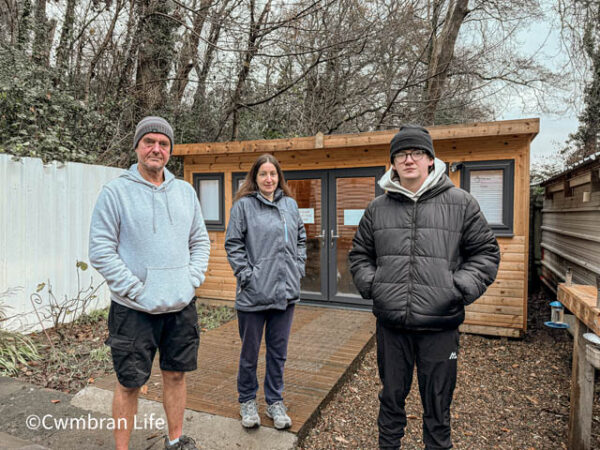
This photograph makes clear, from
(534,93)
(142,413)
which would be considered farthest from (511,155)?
(534,93)

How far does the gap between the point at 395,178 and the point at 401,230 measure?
34 centimetres

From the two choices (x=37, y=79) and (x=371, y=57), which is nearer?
(x=37, y=79)

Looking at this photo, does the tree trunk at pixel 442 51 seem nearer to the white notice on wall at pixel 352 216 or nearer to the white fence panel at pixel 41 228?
the white notice on wall at pixel 352 216

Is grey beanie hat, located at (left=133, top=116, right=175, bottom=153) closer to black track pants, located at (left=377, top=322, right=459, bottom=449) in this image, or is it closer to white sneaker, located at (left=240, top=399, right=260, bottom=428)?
black track pants, located at (left=377, top=322, right=459, bottom=449)

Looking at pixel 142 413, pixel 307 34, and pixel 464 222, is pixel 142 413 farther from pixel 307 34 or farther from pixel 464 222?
pixel 307 34

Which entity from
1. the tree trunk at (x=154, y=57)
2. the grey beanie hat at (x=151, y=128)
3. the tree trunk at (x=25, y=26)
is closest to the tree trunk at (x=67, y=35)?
the tree trunk at (x=25, y=26)

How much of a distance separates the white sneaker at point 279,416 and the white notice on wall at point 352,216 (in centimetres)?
344

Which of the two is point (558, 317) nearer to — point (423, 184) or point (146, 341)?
point (423, 184)

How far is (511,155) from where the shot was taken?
486cm

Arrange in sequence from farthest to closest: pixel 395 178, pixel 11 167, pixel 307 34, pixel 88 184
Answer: pixel 307 34 < pixel 88 184 < pixel 11 167 < pixel 395 178

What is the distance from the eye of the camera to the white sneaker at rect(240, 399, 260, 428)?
246 centimetres

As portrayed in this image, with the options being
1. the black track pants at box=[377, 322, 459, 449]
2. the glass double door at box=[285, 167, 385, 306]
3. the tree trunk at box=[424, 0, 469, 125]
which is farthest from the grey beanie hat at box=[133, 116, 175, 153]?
the tree trunk at box=[424, 0, 469, 125]

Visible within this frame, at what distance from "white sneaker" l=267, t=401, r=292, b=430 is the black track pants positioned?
2.08 ft
